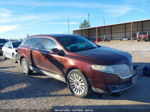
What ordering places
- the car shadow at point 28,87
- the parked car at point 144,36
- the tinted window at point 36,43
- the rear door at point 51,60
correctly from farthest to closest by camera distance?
the parked car at point 144,36 → the tinted window at point 36,43 → the rear door at point 51,60 → the car shadow at point 28,87

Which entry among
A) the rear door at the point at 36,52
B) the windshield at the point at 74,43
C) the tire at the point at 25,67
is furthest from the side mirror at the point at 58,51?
the tire at the point at 25,67

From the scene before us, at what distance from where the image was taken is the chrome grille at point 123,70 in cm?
416

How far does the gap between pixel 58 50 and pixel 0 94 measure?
7.35 feet

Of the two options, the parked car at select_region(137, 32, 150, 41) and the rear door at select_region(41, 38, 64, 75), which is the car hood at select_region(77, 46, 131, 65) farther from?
the parked car at select_region(137, 32, 150, 41)

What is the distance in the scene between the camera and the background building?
37.6 m

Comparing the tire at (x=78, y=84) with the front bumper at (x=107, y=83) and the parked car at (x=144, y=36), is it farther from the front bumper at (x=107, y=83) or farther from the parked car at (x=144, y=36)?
the parked car at (x=144, y=36)

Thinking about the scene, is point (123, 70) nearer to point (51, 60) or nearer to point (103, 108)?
point (103, 108)

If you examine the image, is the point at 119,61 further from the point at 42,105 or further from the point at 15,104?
the point at 15,104

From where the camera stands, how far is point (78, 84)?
4582mm

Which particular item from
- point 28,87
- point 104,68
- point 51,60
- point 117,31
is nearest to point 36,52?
point 51,60

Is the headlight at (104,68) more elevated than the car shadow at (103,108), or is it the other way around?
the headlight at (104,68)

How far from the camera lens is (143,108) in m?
3.85

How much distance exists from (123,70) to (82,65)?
1074mm

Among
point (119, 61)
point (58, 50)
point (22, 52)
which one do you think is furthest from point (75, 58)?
point (22, 52)
